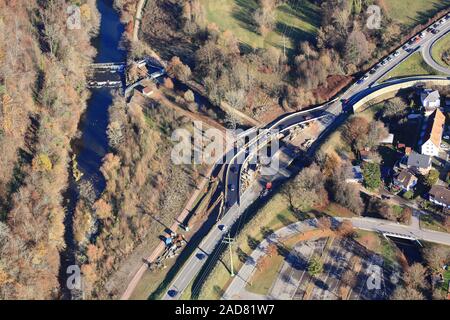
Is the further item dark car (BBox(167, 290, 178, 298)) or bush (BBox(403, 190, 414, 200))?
bush (BBox(403, 190, 414, 200))

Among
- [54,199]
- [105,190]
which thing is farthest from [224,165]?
[54,199]

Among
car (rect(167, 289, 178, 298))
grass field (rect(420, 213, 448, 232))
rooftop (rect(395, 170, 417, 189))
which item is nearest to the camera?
car (rect(167, 289, 178, 298))

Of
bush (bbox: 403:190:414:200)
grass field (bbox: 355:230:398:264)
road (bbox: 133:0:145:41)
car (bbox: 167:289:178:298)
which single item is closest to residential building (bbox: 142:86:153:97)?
road (bbox: 133:0:145:41)

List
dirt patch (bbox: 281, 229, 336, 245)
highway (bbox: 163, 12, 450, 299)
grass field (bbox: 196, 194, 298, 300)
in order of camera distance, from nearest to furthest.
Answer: grass field (bbox: 196, 194, 298, 300) → highway (bbox: 163, 12, 450, 299) → dirt patch (bbox: 281, 229, 336, 245)

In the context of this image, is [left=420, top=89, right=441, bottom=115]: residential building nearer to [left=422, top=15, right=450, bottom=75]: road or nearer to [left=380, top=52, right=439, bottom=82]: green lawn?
[left=380, top=52, right=439, bottom=82]: green lawn

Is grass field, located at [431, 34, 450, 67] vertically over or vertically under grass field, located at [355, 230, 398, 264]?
over

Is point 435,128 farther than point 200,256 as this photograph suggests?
Yes

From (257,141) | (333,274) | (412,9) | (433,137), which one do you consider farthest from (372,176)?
(412,9)

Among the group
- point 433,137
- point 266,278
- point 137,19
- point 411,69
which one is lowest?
point 266,278

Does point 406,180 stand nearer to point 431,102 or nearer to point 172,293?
point 431,102
